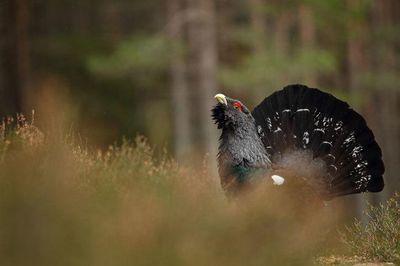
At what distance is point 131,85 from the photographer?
31.2 metres

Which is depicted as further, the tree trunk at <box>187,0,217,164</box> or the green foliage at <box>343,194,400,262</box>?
the tree trunk at <box>187,0,217,164</box>

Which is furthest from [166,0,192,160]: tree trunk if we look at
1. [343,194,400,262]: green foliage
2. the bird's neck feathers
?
[343,194,400,262]: green foliage

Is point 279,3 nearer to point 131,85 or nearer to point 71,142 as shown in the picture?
point 131,85

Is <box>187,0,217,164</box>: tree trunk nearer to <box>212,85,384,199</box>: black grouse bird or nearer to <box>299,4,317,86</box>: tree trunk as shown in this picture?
<box>299,4,317,86</box>: tree trunk

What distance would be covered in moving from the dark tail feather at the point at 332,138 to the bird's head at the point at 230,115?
0.64m

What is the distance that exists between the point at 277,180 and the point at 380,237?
1.01m

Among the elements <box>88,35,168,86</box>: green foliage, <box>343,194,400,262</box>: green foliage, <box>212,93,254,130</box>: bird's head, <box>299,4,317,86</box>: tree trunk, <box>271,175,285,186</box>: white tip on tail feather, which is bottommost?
<box>343,194,400,262</box>: green foliage

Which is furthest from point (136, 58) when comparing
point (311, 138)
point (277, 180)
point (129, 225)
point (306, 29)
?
point (129, 225)

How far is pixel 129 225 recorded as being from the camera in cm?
443

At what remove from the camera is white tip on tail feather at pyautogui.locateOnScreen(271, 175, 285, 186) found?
7352mm

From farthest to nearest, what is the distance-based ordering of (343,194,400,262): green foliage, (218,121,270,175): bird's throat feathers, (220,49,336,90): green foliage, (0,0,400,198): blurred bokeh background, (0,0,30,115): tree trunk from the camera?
(0,0,30,115): tree trunk < (0,0,400,198): blurred bokeh background < (220,49,336,90): green foliage < (218,121,270,175): bird's throat feathers < (343,194,400,262): green foliage

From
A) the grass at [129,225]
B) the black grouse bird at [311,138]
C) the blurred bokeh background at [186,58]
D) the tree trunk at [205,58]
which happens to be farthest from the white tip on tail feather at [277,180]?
the tree trunk at [205,58]

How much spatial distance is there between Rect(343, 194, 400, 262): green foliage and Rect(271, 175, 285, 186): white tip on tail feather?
73cm

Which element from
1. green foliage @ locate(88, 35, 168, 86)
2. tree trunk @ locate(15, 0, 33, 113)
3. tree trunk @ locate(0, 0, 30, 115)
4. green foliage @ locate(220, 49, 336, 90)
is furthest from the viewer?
tree trunk @ locate(15, 0, 33, 113)
